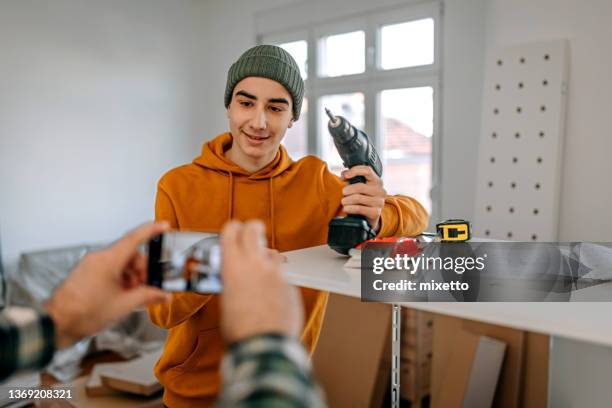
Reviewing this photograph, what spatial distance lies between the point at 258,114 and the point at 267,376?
83 centimetres

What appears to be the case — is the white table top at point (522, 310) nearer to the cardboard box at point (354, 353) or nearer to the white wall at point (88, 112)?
the cardboard box at point (354, 353)

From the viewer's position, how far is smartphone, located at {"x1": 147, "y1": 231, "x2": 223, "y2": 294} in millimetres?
691

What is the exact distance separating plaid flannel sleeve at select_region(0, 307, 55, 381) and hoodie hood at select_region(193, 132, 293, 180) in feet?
2.26

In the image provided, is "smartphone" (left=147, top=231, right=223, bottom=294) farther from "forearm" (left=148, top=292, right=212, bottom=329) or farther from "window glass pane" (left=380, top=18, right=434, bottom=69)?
"window glass pane" (left=380, top=18, right=434, bottom=69)

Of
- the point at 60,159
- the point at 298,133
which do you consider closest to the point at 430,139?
the point at 298,133

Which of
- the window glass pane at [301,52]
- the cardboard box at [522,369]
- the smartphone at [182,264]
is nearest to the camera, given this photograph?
the smartphone at [182,264]

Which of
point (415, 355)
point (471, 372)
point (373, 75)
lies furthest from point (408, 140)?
point (471, 372)

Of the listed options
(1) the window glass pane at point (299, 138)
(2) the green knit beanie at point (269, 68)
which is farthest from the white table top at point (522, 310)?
(1) the window glass pane at point (299, 138)

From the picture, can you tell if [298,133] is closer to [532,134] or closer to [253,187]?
[532,134]

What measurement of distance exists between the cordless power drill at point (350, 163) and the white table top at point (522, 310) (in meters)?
0.09

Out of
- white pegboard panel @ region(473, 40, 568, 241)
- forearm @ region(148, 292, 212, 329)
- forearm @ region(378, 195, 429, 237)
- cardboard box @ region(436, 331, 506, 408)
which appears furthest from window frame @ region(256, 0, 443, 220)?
forearm @ region(148, 292, 212, 329)

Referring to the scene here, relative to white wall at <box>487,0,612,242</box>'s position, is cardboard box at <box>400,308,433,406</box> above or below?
below

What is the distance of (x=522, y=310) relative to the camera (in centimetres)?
69

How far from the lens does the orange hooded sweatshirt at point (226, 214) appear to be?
1.15m
